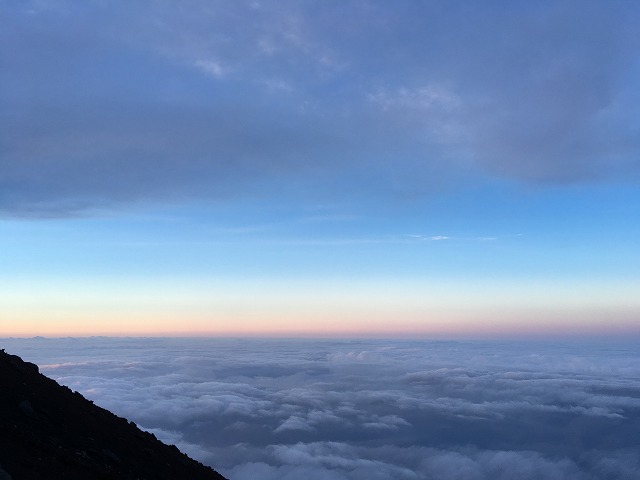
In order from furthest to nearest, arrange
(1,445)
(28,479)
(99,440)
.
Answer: (99,440) < (1,445) < (28,479)

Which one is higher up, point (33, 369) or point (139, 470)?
point (33, 369)

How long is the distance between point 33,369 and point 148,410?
184745mm

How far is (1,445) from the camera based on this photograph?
53.4ft

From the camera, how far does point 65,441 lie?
21078 mm

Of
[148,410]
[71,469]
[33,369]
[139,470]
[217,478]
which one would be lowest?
[148,410]

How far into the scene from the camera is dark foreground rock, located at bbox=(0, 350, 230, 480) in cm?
1644

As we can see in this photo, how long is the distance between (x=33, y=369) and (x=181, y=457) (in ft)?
36.2

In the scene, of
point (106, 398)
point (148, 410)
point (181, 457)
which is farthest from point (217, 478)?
point (148, 410)

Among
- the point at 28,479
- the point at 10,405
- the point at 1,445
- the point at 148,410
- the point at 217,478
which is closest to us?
the point at 28,479

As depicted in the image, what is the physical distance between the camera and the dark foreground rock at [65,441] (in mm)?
16438

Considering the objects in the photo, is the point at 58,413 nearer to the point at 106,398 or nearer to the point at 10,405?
the point at 10,405

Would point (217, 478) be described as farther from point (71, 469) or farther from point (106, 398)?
point (106, 398)

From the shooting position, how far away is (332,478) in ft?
654

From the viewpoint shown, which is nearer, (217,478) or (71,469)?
(71,469)
